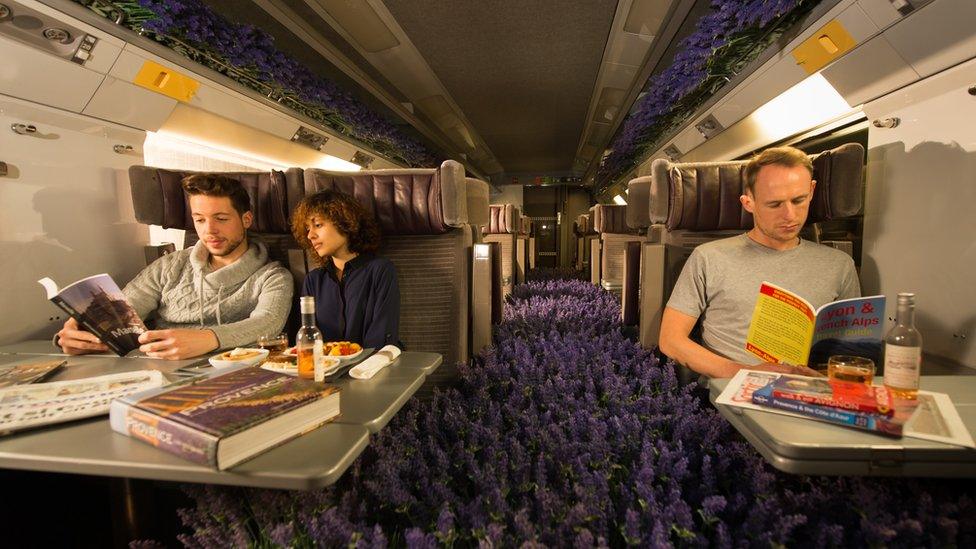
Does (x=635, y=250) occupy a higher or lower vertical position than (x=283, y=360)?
higher

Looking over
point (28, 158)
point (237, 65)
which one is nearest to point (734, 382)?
point (28, 158)

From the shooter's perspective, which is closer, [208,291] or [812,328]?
[812,328]

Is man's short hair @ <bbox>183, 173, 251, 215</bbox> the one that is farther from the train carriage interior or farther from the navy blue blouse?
the navy blue blouse

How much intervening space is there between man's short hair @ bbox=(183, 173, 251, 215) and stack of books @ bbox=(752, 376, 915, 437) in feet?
9.58

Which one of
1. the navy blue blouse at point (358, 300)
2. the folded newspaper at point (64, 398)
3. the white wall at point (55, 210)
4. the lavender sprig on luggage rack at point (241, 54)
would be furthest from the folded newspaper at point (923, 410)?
the lavender sprig on luggage rack at point (241, 54)

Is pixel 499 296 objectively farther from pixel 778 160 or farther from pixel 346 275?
pixel 778 160

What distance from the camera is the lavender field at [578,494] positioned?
56.1 inches

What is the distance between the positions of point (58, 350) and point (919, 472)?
11.6 feet

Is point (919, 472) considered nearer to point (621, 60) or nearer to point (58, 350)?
point (58, 350)

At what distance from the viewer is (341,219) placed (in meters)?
2.58

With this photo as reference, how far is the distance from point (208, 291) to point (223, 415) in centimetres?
198

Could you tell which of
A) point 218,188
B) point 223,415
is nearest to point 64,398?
point 223,415

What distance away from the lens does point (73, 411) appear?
4.24 feet

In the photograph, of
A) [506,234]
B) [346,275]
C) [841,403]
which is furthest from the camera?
[506,234]
